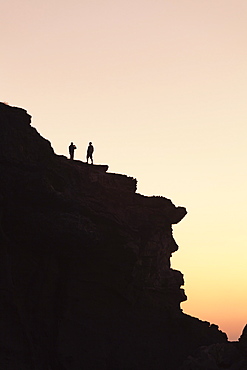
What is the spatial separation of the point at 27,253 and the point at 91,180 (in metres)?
11.7

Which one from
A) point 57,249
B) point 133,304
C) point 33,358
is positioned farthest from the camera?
point 133,304

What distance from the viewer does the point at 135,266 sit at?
243 feet

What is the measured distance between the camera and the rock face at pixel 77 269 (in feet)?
221

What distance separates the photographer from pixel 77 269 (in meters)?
71.8

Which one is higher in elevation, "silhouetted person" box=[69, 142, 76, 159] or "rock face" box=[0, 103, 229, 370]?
"silhouetted person" box=[69, 142, 76, 159]

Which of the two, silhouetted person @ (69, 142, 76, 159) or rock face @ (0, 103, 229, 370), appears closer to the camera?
rock face @ (0, 103, 229, 370)

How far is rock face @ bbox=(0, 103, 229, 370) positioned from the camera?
67.2m

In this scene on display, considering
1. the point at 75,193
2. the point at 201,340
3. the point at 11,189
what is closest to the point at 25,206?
→ the point at 11,189

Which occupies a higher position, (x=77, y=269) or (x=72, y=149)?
(x=72, y=149)

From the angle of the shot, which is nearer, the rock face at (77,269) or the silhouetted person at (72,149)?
the rock face at (77,269)

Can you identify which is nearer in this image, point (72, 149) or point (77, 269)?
point (77, 269)

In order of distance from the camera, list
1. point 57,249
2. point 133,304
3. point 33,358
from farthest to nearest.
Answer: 1. point 133,304
2. point 57,249
3. point 33,358

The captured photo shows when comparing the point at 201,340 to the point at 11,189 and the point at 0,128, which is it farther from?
the point at 0,128

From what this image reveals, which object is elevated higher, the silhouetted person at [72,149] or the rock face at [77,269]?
the silhouetted person at [72,149]
